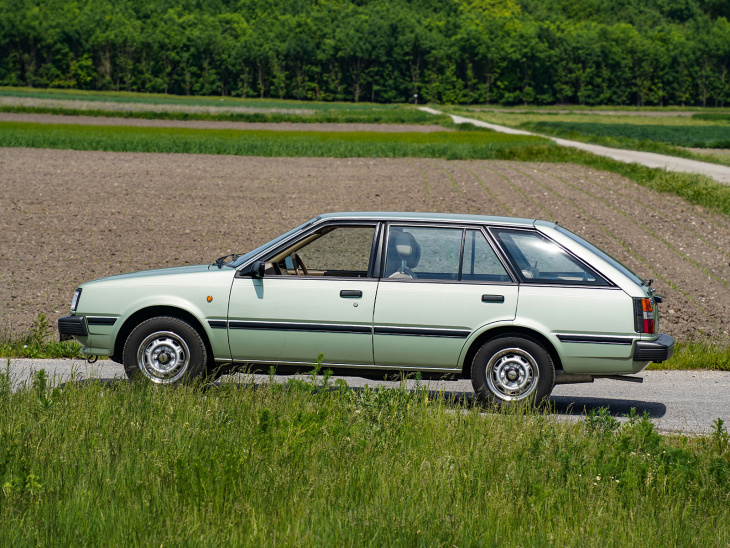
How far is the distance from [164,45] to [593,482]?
174 meters

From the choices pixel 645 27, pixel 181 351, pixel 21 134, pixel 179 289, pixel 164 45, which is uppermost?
pixel 645 27

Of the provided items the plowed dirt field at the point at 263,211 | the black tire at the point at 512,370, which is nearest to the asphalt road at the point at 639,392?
the black tire at the point at 512,370

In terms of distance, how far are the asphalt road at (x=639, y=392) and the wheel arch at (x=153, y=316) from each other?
265 mm

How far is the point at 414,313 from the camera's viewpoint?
23.9 ft

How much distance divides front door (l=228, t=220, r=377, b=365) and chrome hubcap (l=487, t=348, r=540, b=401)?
41.3 inches

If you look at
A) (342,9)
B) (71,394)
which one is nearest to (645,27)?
(342,9)

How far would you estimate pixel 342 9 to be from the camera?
655ft

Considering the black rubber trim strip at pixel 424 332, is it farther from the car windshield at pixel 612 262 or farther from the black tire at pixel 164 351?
the black tire at pixel 164 351

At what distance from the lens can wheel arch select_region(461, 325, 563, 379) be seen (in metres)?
7.30

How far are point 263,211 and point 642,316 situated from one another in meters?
15.6

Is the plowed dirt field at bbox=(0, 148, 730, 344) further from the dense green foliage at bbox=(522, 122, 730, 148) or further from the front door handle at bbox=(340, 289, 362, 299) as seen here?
the dense green foliage at bbox=(522, 122, 730, 148)

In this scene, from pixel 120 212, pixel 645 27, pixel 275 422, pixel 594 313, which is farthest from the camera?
pixel 645 27

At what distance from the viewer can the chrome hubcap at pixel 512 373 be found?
23.7 feet

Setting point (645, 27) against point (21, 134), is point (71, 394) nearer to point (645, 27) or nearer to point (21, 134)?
point (21, 134)
